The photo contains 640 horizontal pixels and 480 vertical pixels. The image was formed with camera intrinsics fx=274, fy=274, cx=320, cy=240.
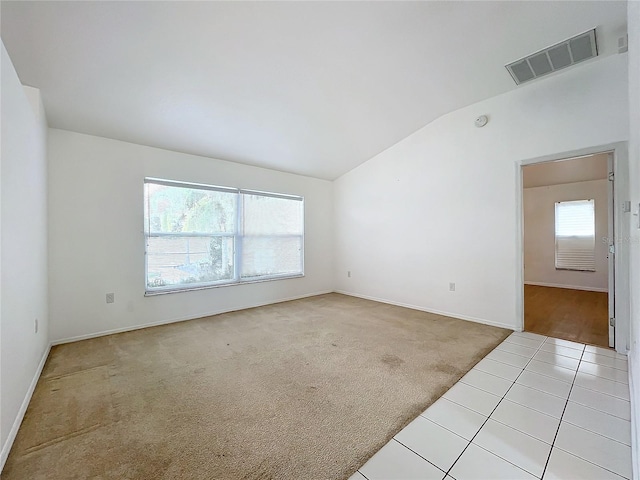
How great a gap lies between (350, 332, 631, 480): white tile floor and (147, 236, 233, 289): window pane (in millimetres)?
3333

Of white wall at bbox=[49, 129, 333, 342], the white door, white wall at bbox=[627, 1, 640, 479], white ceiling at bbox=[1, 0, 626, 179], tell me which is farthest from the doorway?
white wall at bbox=[49, 129, 333, 342]

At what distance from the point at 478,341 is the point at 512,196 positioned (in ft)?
5.86

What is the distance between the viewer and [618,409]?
181 cm

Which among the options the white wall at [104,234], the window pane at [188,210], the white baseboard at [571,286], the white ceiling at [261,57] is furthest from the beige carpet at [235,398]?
the white baseboard at [571,286]

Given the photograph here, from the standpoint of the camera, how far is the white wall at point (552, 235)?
17.9 ft

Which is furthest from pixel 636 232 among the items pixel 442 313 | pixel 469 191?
pixel 442 313

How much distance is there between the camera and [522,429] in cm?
163

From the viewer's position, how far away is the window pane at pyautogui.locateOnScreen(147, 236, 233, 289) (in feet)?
11.9

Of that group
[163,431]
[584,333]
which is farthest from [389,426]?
[584,333]

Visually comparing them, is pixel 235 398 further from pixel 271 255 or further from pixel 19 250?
pixel 271 255

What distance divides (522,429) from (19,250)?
3.42 m

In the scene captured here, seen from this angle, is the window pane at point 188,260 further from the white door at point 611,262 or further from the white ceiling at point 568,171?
the white ceiling at point 568,171

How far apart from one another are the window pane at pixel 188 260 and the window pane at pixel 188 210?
15 centimetres

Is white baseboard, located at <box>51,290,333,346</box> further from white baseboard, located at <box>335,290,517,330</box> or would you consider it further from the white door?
the white door
